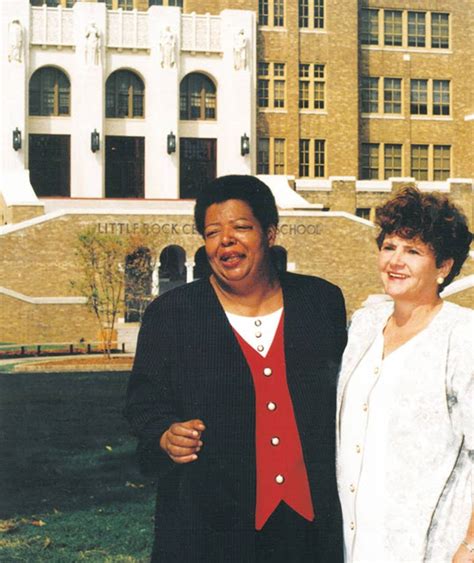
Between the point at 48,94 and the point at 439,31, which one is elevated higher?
the point at 439,31

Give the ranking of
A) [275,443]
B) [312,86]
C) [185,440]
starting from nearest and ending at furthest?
[185,440], [275,443], [312,86]

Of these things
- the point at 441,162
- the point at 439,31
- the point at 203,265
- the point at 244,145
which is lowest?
the point at 203,265

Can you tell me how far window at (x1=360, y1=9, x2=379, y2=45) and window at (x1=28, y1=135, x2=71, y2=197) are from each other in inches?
561

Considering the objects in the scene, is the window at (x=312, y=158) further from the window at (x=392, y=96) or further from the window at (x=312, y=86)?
the window at (x=392, y=96)

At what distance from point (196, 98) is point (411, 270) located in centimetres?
3825

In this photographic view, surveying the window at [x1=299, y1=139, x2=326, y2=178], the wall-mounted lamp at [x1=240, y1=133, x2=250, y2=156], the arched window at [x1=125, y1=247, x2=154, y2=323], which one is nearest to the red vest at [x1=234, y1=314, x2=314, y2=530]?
the arched window at [x1=125, y1=247, x2=154, y2=323]

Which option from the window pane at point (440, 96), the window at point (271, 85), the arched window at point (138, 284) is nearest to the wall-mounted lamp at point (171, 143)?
the window at point (271, 85)

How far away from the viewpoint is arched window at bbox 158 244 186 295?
107 ft

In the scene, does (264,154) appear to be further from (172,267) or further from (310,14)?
(172,267)

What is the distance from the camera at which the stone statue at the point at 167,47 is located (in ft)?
129

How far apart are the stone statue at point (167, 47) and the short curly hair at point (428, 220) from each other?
121ft

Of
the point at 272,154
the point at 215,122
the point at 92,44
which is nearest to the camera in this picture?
the point at 92,44

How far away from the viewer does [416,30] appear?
45.8 metres

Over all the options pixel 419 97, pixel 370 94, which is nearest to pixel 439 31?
pixel 419 97
